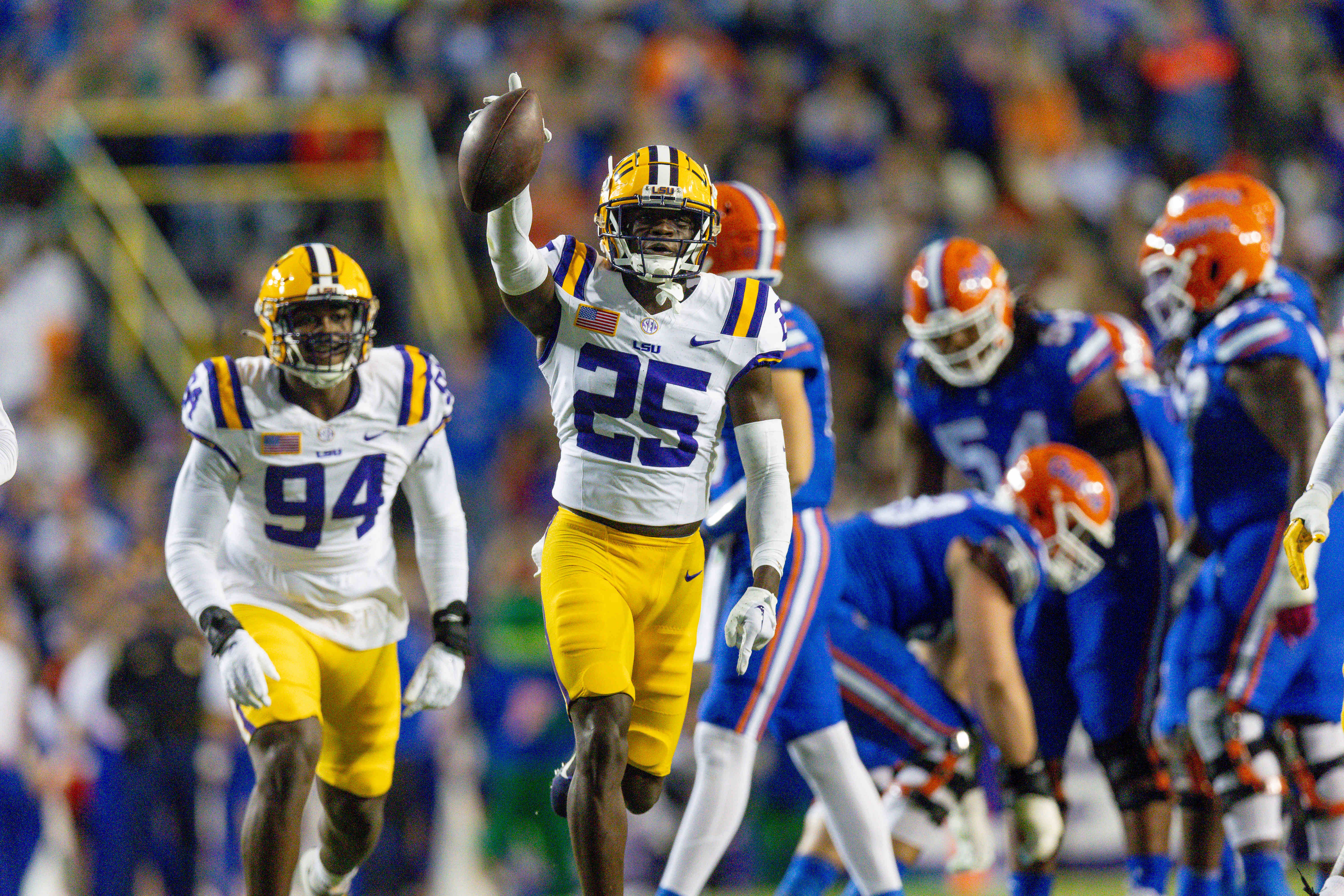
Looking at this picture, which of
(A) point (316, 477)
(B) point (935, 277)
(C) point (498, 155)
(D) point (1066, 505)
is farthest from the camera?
(B) point (935, 277)

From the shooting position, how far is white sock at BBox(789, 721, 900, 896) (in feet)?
14.8

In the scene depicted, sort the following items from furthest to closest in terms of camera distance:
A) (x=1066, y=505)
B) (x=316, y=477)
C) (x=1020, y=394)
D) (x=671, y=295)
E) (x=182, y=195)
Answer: (x=182, y=195) → (x=1020, y=394) → (x=1066, y=505) → (x=316, y=477) → (x=671, y=295)

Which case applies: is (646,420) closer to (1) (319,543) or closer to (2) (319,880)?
(1) (319,543)

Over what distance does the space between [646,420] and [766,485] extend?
0.36 metres

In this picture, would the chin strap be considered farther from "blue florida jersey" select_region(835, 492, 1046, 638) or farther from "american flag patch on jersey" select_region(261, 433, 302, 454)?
"blue florida jersey" select_region(835, 492, 1046, 638)

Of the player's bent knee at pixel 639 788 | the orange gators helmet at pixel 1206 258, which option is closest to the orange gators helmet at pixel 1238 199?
the orange gators helmet at pixel 1206 258

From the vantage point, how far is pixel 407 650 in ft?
26.9

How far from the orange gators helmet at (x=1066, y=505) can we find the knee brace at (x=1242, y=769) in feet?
1.92

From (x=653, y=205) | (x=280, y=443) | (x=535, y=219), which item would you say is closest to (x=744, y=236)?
(x=653, y=205)


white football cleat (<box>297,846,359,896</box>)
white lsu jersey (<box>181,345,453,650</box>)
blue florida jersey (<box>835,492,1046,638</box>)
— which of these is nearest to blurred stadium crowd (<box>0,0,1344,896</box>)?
white football cleat (<box>297,846,359,896</box>)

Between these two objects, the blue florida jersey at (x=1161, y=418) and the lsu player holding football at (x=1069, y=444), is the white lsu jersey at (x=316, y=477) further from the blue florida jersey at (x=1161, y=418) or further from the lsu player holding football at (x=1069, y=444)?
the blue florida jersey at (x=1161, y=418)

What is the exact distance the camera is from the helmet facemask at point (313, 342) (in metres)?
4.50

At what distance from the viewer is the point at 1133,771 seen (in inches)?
210

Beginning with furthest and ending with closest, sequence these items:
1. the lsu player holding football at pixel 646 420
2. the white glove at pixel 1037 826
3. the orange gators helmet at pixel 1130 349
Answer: the orange gators helmet at pixel 1130 349 → the white glove at pixel 1037 826 → the lsu player holding football at pixel 646 420
